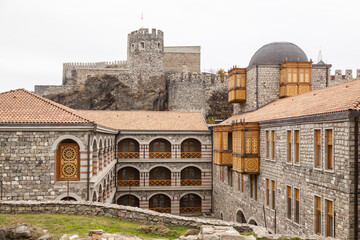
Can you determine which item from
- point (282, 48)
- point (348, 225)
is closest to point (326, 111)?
point (348, 225)

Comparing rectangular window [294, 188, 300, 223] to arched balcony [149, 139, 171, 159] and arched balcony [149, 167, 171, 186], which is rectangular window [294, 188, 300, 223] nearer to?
arched balcony [149, 139, 171, 159]

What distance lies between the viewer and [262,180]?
19.3m

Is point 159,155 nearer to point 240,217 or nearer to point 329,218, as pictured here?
point 240,217

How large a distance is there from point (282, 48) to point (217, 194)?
13268 mm

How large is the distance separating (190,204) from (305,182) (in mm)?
19838

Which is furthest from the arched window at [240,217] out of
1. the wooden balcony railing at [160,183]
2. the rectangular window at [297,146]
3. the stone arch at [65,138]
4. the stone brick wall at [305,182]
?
the stone arch at [65,138]

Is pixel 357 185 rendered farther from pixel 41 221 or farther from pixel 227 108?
pixel 227 108

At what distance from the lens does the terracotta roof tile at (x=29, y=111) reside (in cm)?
1605

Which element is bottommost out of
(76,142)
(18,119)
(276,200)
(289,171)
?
(276,200)

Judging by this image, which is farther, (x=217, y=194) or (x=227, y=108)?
(x=227, y=108)

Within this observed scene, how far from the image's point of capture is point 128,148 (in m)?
32.2

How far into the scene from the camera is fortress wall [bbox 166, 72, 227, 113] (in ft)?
157

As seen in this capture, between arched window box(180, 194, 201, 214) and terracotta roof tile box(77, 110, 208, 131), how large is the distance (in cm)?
659

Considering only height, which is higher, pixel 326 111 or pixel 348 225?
pixel 326 111
